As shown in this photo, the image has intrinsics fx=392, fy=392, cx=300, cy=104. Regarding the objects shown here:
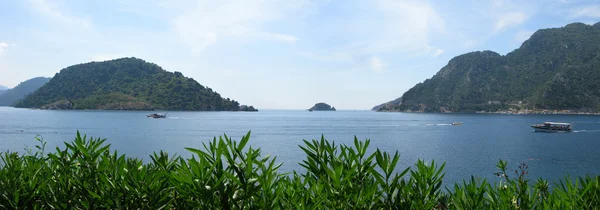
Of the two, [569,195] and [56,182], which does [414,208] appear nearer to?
[569,195]

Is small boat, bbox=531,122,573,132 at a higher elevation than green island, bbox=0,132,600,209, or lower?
lower

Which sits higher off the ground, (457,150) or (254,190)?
(254,190)

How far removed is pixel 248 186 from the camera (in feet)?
10.1

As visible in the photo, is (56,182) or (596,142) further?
(596,142)

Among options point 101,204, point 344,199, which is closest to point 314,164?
point 344,199

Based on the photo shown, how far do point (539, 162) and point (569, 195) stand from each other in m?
60.8

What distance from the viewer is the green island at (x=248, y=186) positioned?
3.05m

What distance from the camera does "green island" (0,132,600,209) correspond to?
3.05m

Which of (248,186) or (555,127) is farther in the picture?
(555,127)

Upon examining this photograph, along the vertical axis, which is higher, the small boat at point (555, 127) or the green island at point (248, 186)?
the green island at point (248, 186)

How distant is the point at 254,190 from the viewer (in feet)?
10.2

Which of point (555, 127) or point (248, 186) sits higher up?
point (248, 186)

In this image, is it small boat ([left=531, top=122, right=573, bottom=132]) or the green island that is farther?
small boat ([left=531, top=122, right=573, bottom=132])

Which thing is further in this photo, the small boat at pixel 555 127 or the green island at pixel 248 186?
the small boat at pixel 555 127
